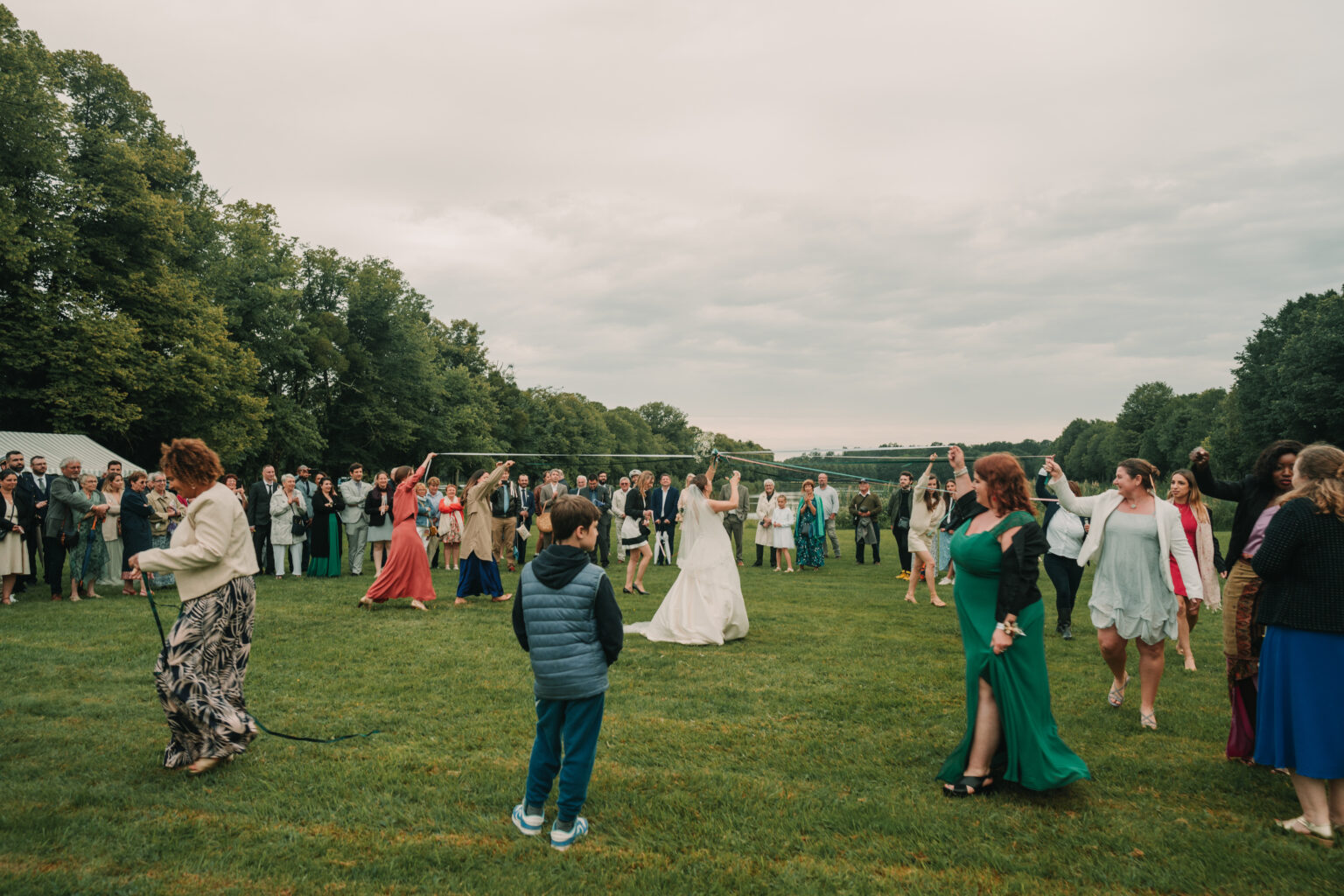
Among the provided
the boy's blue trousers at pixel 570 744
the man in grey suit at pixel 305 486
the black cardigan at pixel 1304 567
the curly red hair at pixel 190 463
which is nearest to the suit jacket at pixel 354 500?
the man in grey suit at pixel 305 486

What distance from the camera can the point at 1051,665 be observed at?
8500 millimetres

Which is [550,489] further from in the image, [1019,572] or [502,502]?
[1019,572]

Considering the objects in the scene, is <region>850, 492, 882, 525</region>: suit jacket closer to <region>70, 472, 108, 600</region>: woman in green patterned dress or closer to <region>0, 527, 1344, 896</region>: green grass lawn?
<region>0, 527, 1344, 896</region>: green grass lawn

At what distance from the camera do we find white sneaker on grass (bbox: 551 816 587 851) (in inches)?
163

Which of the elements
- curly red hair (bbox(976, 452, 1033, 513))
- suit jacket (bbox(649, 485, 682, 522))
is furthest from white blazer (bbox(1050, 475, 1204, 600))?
suit jacket (bbox(649, 485, 682, 522))

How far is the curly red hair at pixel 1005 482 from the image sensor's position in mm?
4914

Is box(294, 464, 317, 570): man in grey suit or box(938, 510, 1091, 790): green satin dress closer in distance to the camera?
box(938, 510, 1091, 790): green satin dress

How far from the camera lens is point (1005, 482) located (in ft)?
16.1

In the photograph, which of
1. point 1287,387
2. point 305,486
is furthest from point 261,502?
point 1287,387

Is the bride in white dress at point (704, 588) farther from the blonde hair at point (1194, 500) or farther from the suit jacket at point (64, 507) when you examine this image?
the suit jacket at point (64, 507)

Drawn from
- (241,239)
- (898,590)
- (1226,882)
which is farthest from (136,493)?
(241,239)

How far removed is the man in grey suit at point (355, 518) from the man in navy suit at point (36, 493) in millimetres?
4674

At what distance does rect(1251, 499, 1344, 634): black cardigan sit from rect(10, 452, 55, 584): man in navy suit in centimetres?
1528

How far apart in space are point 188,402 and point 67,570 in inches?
643
